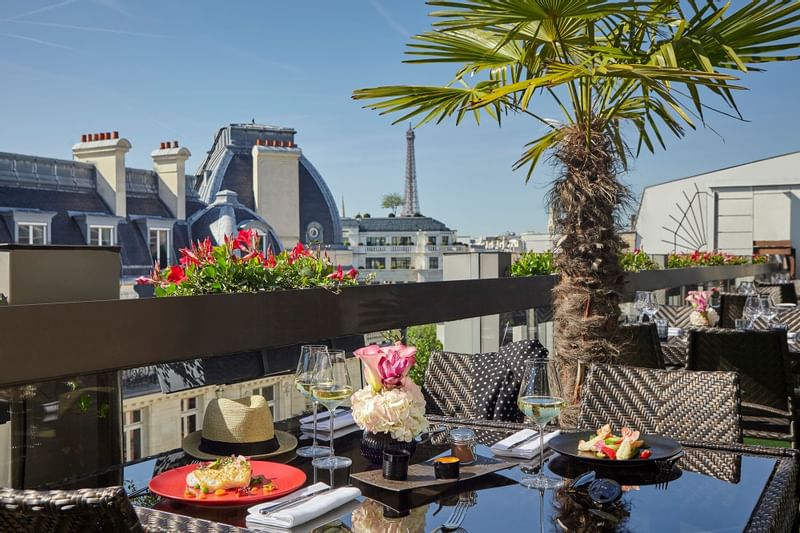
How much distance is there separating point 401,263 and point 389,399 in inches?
2884

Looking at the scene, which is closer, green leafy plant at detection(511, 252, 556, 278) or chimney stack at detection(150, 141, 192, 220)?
green leafy plant at detection(511, 252, 556, 278)

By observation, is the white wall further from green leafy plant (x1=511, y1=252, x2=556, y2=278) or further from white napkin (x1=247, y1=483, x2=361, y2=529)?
white napkin (x1=247, y1=483, x2=361, y2=529)

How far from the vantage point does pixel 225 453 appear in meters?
1.83

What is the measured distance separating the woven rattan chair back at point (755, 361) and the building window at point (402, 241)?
72.9 m

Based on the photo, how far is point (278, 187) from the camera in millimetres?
46250

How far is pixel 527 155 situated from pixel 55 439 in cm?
341

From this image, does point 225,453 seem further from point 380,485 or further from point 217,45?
point 217,45

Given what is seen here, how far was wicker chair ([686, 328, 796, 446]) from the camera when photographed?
12.2 feet

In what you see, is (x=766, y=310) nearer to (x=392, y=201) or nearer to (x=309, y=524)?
(x=309, y=524)

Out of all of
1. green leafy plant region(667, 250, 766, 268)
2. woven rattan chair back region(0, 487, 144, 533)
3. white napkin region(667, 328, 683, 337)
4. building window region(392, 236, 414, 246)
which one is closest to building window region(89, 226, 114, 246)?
green leafy plant region(667, 250, 766, 268)

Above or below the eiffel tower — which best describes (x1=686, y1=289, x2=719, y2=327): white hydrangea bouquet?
below

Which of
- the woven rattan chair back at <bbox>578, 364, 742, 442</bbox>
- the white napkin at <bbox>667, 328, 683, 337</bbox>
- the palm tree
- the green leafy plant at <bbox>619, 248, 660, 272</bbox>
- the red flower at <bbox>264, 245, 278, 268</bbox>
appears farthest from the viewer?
the green leafy plant at <bbox>619, 248, 660, 272</bbox>

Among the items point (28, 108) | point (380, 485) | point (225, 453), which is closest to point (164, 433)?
point (225, 453)

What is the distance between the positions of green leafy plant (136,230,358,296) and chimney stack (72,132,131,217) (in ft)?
107
